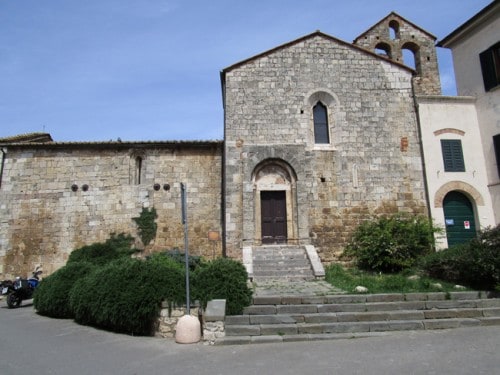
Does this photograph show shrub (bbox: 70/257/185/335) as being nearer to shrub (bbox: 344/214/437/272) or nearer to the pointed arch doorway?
the pointed arch doorway

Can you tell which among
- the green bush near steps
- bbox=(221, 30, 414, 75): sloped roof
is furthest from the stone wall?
the green bush near steps

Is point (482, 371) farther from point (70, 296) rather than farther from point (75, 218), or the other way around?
point (75, 218)

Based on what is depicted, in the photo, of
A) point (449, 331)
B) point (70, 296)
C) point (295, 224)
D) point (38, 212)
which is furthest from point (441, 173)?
point (38, 212)

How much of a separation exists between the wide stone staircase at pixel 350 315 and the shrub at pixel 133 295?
4.85 ft

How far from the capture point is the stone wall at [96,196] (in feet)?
47.5

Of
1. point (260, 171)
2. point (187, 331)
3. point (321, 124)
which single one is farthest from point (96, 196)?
point (187, 331)

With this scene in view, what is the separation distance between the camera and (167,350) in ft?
20.6

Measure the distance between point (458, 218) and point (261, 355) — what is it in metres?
11.5

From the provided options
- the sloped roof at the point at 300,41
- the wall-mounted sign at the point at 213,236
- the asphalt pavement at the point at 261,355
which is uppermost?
the sloped roof at the point at 300,41

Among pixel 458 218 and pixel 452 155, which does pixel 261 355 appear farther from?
pixel 452 155

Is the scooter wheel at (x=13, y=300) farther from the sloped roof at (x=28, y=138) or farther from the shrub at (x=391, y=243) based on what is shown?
the shrub at (x=391, y=243)

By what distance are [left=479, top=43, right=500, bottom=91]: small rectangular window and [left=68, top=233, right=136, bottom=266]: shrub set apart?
606 inches

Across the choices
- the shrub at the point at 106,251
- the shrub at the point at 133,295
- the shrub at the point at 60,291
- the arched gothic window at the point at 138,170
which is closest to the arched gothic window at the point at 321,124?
the arched gothic window at the point at 138,170

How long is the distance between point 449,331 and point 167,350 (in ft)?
17.4
